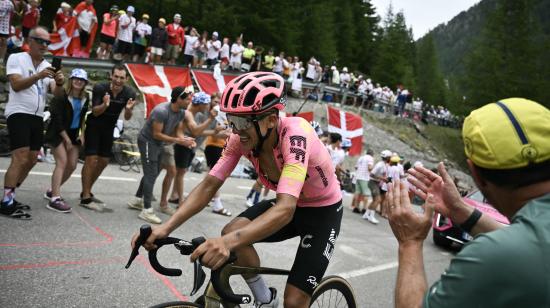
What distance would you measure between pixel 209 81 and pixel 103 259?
1248cm

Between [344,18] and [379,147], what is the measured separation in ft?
145

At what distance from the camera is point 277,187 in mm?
2850

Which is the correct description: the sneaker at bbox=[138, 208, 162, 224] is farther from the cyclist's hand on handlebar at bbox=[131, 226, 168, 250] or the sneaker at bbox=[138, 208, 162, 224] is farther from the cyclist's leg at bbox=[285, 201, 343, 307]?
the cyclist's hand on handlebar at bbox=[131, 226, 168, 250]

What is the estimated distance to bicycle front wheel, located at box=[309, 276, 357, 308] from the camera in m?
3.36

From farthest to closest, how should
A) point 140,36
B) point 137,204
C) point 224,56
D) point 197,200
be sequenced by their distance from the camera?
point 224,56 → point 140,36 → point 137,204 → point 197,200

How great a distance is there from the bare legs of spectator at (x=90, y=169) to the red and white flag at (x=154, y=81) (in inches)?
273

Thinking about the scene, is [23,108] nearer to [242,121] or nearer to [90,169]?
[90,169]

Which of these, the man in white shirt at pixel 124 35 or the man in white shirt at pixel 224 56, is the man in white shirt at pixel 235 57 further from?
the man in white shirt at pixel 124 35

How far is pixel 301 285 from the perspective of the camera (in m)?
2.95

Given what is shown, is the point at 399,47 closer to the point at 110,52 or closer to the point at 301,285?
the point at 110,52

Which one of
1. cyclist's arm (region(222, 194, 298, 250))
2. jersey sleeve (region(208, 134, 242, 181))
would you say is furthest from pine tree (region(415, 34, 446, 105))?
cyclist's arm (region(222, 194, 298, 250))

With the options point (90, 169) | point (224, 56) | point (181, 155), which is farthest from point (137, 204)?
point (224, 56)

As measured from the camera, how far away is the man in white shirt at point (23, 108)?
536 cm

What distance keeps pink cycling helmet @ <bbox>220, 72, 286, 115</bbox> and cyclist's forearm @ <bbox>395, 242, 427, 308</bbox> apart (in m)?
1.32
